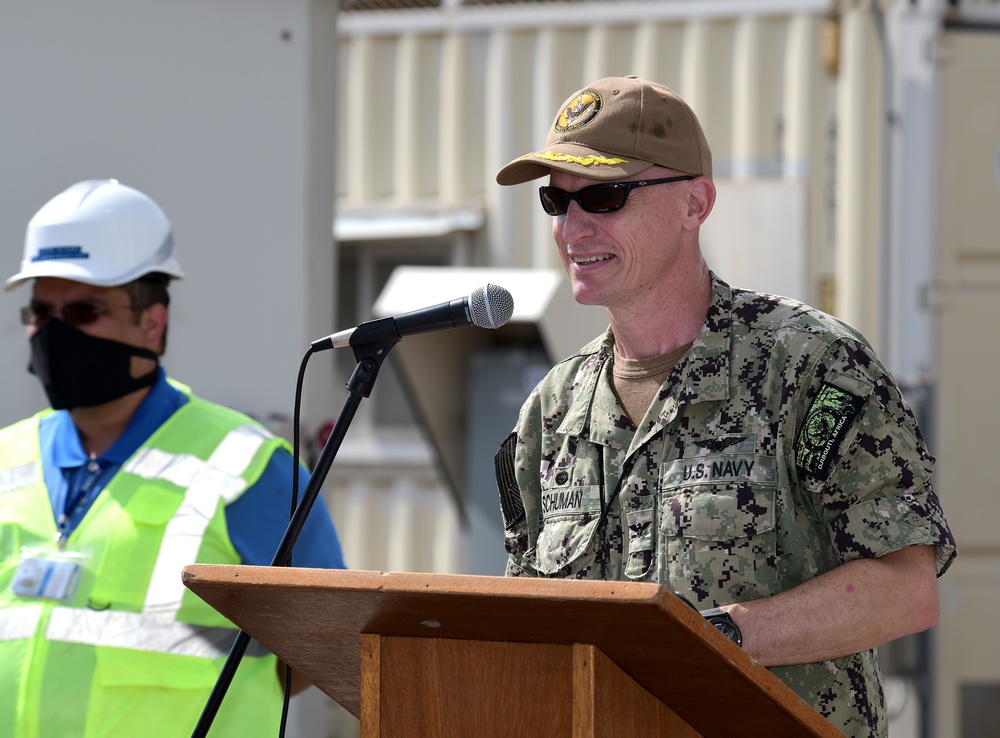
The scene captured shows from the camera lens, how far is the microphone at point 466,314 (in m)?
1.71

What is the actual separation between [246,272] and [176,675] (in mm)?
1266

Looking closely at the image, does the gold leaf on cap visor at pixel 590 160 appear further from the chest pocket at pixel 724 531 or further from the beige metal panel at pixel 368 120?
the beige metal panel at pixel 368 120

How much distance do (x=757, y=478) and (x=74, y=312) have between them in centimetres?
154

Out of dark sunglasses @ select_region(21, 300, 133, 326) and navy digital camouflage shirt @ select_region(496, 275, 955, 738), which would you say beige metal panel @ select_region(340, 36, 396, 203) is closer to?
dark sunglasses @ select_region(21, 300, 133, 326)

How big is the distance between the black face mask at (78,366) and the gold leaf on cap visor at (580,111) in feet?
3.64

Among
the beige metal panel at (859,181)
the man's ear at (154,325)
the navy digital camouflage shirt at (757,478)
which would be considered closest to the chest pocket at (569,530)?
the navy digital camouflage shirt at (757,478)

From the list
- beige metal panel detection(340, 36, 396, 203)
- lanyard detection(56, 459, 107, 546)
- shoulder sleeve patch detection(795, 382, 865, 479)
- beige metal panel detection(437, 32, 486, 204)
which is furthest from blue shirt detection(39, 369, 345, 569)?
beige metal panel detection(340, 36, 396, 203)

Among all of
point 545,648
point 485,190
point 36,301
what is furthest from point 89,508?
point 485,190

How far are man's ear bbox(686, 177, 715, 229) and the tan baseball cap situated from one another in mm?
21

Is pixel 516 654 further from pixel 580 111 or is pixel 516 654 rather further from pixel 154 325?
pixel 154 325

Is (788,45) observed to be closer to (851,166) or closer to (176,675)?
(851,166)

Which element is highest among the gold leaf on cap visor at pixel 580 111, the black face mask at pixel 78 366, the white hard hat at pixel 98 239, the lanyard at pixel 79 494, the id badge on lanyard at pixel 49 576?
the gold leaf on cap visor at pixel 580 111

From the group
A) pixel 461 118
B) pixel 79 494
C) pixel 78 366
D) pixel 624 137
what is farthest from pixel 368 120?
pixel 624 137

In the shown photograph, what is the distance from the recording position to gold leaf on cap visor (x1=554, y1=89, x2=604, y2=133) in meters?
2.04
